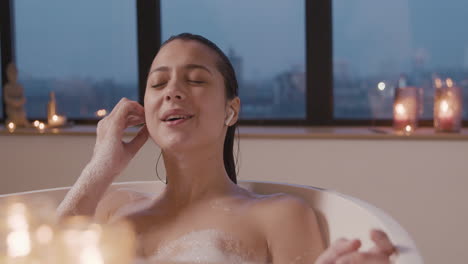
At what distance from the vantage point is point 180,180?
1.43 m

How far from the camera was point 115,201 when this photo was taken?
1.56 m

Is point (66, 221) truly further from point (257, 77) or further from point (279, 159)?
point (257, 77)

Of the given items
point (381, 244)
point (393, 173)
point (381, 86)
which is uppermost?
point (381, 86)

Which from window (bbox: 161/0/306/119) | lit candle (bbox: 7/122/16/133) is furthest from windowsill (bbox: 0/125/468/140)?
window (bbox: 161/0/306/119)

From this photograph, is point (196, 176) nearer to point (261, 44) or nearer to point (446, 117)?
point (446, 117)

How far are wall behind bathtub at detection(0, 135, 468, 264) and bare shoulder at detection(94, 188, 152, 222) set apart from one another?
0.97 meters

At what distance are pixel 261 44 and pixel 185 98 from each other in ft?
5.24

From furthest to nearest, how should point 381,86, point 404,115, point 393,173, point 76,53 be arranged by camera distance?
point 76,53 < point 381,86 < point 404,115 < point 393,173

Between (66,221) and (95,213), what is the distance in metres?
0.13

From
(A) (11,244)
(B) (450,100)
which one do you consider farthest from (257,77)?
(A) (11,244)

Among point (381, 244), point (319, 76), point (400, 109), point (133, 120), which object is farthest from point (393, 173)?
point (381, 244)

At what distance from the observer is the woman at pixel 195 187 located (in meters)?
1.30

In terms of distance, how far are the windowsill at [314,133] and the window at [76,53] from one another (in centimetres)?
35

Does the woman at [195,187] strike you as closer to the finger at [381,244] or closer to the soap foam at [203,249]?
the soap foam at [203,249]
